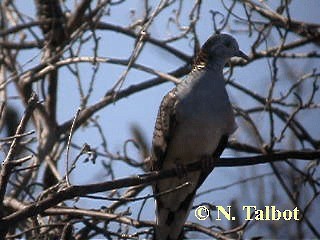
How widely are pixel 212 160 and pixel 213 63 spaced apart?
0.57m

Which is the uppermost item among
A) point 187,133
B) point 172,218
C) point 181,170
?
point 187,133

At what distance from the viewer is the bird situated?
3771 mm

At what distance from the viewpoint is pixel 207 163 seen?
3701 millimetres

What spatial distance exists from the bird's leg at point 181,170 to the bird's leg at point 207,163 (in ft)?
0.31

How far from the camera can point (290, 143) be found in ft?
15.6

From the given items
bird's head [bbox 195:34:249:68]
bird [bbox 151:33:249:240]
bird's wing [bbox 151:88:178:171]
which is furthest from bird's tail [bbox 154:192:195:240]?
bird's head [bbox 195:34:249:68]

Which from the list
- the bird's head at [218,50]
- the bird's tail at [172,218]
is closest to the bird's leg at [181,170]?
the bird's tail at [172,218]

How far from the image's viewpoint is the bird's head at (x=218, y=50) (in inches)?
158

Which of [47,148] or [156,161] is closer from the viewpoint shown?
[156,161]

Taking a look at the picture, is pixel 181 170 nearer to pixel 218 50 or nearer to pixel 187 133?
pixel 187 133

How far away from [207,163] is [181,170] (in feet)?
0.63

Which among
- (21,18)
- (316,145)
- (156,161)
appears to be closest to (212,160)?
(156,161)

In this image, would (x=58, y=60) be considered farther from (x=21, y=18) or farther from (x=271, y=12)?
(x=271, y=12)

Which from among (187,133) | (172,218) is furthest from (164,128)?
(172,218)
